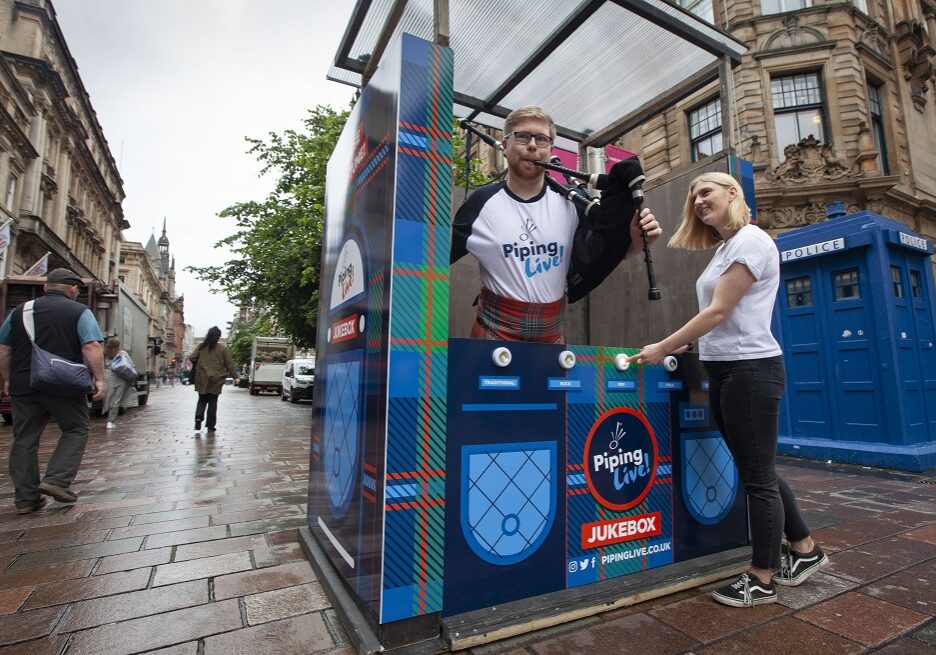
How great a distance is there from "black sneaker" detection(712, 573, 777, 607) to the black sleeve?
1914 millimetres

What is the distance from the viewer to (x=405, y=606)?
175 cm

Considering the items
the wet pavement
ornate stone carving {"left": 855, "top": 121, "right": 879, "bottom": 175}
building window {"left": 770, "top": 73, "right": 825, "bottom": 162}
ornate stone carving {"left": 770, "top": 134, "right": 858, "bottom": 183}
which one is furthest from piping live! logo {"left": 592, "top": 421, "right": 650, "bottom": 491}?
ornate stone carving {"left": 855, "top": 121, "right": 879, "bottom": 175}

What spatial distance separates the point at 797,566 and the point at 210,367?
8.72m

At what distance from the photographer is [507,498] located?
199 centimetres

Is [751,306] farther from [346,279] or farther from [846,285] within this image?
[846,285]

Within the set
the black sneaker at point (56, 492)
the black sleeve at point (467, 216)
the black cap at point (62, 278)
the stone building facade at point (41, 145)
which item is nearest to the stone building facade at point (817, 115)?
the black sleeve at point (467, 216)

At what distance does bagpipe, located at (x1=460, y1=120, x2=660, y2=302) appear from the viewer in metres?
2.15

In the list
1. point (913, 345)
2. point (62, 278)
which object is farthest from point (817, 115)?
point (62, 278)

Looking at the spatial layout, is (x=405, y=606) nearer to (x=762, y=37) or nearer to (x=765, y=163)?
(x=765, y=163)

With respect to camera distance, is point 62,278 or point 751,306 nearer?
point 751,306

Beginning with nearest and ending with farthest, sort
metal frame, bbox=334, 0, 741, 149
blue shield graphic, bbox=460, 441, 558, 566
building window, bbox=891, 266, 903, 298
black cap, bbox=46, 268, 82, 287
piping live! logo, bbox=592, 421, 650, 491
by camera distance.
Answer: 1. blue shield graphic, bbox=460, 441, 558, 566
2. piping live! logo, bbox=592, 421, 650, 491
3. metal frame, bbox=334, 0, 741, 149
4. black cap, bbox=46, 268, 82, 287
5. building window, bbox=891, 266, 903, 298

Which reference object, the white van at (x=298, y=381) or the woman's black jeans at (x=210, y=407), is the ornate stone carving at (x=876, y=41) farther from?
the white van at (x=298, y=381)

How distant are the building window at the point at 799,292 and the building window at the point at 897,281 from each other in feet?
2.74

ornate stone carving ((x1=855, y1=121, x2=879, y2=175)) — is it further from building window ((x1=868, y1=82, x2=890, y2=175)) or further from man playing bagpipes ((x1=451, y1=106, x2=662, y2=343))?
man playing bagpipes ((x1=451, y1=106, x2=662, y2=343))
